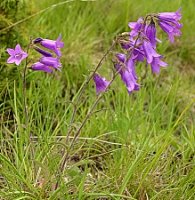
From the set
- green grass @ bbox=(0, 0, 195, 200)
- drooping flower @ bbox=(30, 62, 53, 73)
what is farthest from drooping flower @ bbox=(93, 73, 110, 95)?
drooping flower @ bbox=(30, 62, 53, 73)

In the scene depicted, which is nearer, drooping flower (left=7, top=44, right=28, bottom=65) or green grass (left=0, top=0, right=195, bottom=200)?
drooping flower (left=7, top=44, right=28, bottom=65)

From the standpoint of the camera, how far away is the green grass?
2059 mm

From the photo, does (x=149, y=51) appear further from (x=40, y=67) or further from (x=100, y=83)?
(x=40, y=67)

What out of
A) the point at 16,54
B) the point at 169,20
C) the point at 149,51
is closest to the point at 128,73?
the point at 149,51

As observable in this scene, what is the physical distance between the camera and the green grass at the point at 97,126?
6.75 ft

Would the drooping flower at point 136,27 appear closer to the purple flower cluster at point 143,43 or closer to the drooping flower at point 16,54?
the purple flower cluster at point 143,43

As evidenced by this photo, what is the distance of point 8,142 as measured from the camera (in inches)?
88.2

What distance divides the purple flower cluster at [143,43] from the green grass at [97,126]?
13 centimetres

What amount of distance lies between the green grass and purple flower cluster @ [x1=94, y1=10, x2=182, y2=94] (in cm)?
13

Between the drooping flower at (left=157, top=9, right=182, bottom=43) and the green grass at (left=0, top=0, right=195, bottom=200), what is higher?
the drooping flower at (left=157, top=9, right=182, bottom=43)

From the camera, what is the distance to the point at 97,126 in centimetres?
253

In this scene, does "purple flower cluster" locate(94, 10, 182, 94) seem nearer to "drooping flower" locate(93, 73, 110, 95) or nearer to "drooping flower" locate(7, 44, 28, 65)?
"drooping flower" locate(93, 73, 110, 95)

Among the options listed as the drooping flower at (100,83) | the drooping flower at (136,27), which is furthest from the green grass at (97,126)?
the drooping flower at (136,27)

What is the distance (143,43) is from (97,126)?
2.65ft
